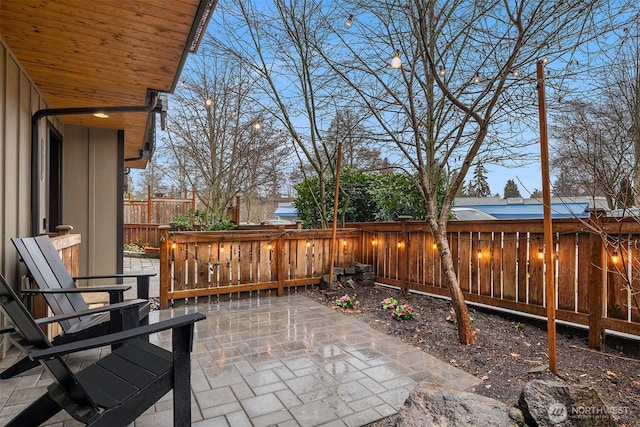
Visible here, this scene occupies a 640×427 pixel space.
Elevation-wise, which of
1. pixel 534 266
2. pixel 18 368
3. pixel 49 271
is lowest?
pixel 18 368

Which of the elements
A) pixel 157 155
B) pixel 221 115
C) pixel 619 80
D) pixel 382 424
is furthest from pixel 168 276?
pixel 619 80

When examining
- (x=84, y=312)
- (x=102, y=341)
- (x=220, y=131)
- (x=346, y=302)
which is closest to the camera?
(x=102, y=341)

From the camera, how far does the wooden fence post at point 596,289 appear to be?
3041 mm

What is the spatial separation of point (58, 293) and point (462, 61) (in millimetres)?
4814

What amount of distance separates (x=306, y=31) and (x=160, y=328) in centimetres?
557

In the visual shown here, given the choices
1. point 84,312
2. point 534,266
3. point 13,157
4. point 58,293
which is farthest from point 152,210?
point 534,266

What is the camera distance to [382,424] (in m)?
2.01

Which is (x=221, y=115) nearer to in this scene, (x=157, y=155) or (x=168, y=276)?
(x=157, y=155)

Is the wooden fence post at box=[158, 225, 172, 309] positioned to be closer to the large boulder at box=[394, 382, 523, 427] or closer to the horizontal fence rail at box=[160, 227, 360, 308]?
the horizontal fence rail at box=[160, 227, 360, 308]

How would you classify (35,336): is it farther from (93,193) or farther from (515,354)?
(93,193)

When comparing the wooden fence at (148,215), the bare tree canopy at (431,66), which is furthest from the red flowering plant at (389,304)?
the wooden fence at (148,215)

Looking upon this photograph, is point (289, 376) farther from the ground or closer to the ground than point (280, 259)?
closer to the ground

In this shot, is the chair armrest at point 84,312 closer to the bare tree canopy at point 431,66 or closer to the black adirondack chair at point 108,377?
the black adirondack chair at point 108,377

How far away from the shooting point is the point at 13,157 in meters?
2.84
